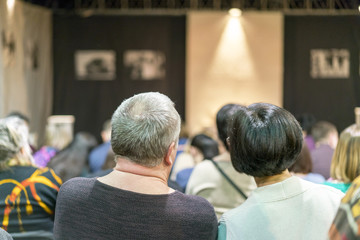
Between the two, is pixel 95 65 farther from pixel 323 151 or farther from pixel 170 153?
pixel 170 153

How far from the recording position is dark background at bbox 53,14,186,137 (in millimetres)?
10883

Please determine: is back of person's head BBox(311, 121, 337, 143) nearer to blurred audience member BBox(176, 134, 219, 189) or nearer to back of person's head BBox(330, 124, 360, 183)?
blurred audience member BBox(176, 134, 219, 189)

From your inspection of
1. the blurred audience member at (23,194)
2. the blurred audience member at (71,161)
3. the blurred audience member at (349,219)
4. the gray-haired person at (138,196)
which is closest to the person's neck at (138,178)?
the gray-haired person at (138,196)

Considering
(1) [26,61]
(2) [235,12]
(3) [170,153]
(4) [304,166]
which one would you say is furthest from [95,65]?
(3) [170,153]

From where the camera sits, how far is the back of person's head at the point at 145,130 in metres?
1.66

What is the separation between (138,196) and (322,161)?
3.25 meters

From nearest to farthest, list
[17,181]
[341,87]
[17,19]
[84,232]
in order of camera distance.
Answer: [84,232]
[17,181]
[17,19]
[341,87]

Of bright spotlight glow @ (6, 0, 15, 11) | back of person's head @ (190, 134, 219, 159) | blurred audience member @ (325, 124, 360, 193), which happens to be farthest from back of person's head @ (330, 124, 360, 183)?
bright spotlight glow @ (6, 0, 15, 11)

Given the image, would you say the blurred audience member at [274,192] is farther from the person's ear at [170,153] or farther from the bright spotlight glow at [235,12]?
the bright spotlight glow at [235,12]

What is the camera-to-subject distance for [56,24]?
36.0 ft

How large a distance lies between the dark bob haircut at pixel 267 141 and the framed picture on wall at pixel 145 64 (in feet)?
30.4

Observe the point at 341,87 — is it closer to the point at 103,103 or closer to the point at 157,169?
the point at 103,103

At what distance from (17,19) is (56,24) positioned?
5.93ft

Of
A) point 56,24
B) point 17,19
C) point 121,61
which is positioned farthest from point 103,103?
point 17,19
